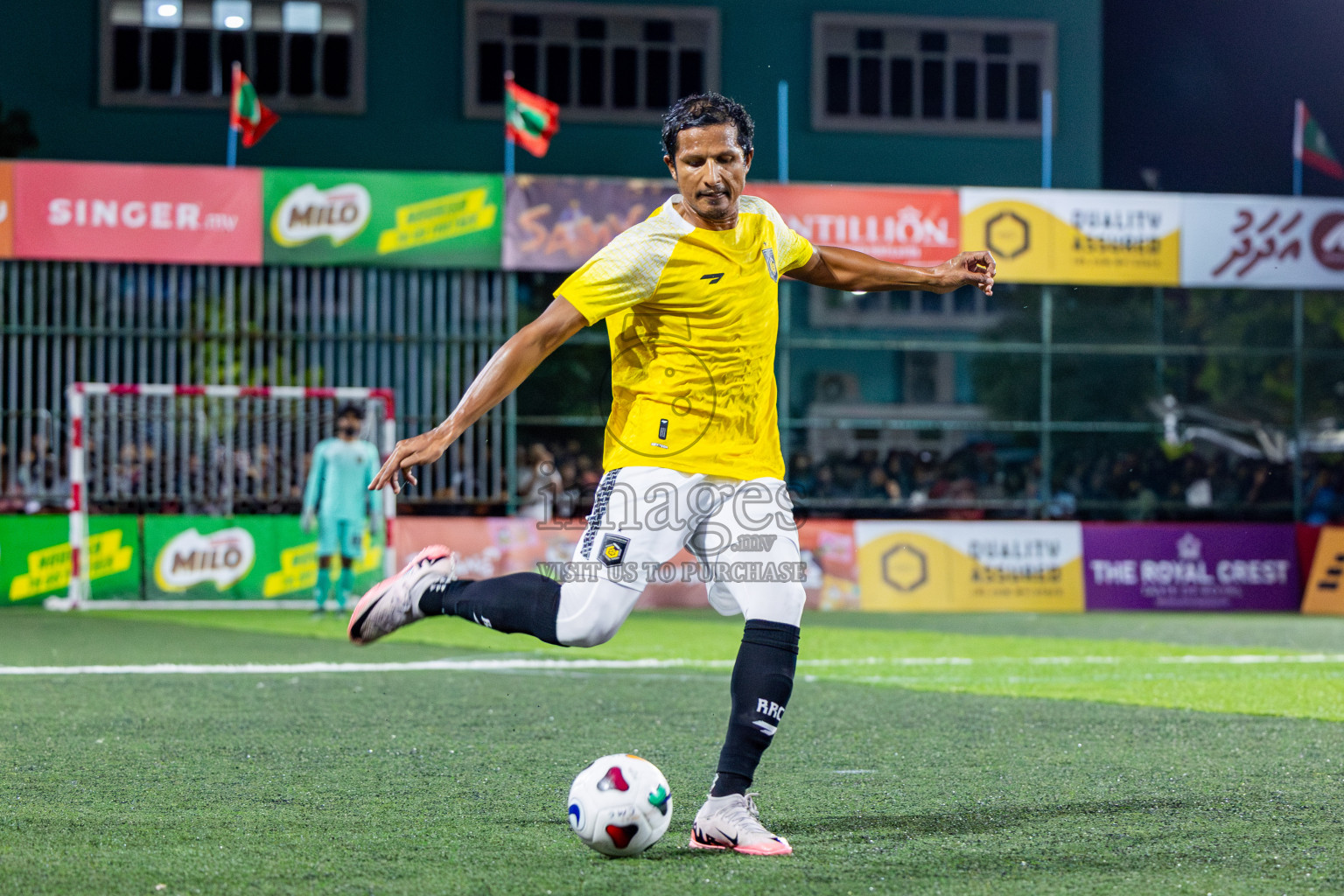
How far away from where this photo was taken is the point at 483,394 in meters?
4.32

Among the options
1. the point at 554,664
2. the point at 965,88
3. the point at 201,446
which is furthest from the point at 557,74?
the point at 554,664

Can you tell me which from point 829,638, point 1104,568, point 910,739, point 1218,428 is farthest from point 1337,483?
point 910,739

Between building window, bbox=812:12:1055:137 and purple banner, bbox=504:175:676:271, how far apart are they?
10898 mm

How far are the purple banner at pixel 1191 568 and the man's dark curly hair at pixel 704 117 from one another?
49.2ft

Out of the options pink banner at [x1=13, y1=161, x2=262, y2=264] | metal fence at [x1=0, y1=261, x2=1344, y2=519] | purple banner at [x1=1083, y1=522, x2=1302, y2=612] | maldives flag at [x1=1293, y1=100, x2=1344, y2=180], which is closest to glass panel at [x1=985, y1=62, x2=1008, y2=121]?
metal fence at [x1=0, y1=261, x2=1344, y2=519]

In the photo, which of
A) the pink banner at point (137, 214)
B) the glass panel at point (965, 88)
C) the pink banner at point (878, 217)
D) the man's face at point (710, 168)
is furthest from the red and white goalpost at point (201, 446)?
the glass panel at point (965, 88)

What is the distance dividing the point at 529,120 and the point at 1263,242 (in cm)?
932

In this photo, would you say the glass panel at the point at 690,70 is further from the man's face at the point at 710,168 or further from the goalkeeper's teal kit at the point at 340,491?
the man's face at the point at 710,168

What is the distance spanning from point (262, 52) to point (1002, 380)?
13.8m

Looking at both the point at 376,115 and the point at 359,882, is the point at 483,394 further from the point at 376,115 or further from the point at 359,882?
the point at 376,115

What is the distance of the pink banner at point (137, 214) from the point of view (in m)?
17.3

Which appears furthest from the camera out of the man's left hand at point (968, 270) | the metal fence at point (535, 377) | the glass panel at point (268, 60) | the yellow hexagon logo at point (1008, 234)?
the glass panel at point (268, 60)

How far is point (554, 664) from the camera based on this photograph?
35.1 ft

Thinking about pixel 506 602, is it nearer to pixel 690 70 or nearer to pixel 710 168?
pixel 710 168
